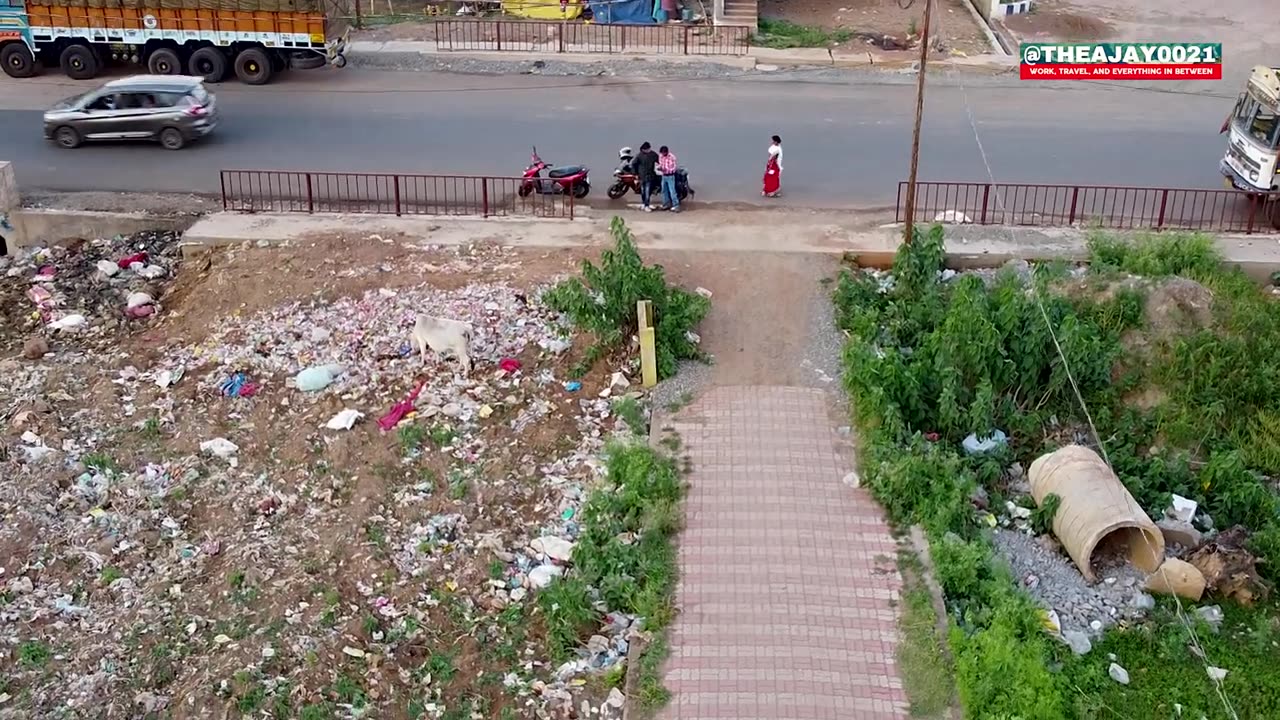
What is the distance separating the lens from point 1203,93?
937 inches

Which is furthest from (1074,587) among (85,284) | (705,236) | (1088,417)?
(85,284)

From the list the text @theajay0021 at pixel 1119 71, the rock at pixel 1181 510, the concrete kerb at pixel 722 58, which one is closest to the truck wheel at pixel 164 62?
the concrete kerb at pixel 722 58

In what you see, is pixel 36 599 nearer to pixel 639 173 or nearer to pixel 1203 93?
pixel 639 173

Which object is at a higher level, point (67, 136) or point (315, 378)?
point (67, 136)

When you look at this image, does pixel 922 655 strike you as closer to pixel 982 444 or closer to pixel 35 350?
pixel 982 444

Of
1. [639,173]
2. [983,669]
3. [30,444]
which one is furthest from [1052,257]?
[30,444]

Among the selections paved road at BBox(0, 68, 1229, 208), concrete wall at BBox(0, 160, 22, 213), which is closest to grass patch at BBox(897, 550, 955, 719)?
paved road at BBox(0, 68, 1229, 208)

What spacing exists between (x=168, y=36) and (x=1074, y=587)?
18.7m

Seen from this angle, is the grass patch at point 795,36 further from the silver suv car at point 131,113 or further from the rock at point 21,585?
the rock at point 21,585

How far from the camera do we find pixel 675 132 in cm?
2105

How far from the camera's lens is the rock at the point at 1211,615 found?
10.8 m

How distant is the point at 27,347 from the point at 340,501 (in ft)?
17.3

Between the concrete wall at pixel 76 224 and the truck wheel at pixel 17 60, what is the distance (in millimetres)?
7290

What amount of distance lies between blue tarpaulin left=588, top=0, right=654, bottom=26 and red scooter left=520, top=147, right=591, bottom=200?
10.3 metres
